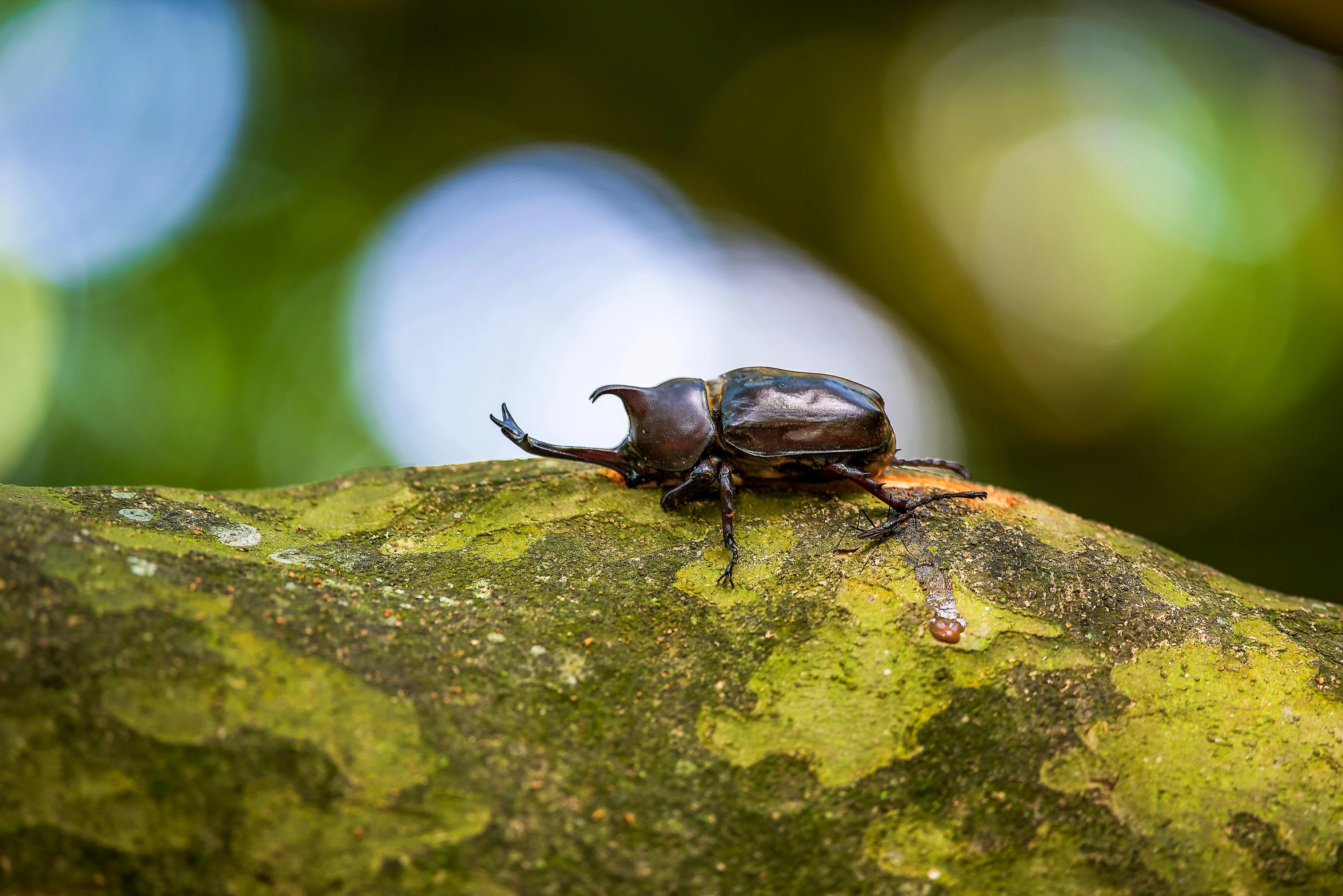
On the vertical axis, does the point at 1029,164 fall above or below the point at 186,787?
above

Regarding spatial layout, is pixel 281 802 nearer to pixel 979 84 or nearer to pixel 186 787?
pixel 186 787

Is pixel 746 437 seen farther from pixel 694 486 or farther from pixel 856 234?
pixel 856 234

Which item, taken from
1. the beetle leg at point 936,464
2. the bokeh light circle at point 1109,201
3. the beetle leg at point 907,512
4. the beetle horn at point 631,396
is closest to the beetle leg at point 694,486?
the beetle horn at point 631,396

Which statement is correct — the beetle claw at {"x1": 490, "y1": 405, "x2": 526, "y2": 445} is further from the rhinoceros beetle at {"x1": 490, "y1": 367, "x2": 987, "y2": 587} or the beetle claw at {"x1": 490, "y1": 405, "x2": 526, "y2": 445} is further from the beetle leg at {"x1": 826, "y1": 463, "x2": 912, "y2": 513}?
the beetle leg at {"x1": 826, "y1": 463, "x2": 912, "y2": 513}

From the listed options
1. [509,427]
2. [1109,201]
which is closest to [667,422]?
[509,427]

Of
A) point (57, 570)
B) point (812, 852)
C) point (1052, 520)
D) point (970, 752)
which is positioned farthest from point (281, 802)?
point (1052, 520)

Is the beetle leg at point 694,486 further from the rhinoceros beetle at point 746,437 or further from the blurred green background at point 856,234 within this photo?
the blurred green background at point 856,234
